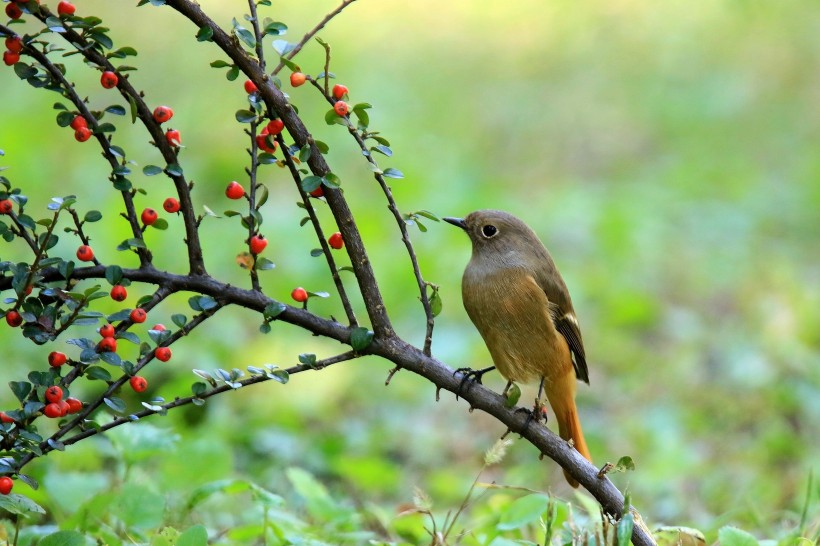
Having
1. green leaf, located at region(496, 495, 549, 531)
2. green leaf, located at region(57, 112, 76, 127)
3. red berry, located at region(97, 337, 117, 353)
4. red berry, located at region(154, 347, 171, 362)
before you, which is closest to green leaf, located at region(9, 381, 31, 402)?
red berry, located at region(97, 337, 117, 353)

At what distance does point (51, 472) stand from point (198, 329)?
2.09m

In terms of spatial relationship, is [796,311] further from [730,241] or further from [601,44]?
[601,44]

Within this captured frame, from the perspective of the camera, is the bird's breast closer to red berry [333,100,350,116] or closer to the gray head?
the gray head

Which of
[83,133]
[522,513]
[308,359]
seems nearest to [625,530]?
[522,513]

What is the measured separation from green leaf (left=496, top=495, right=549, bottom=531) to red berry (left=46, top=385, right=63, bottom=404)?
1401mm

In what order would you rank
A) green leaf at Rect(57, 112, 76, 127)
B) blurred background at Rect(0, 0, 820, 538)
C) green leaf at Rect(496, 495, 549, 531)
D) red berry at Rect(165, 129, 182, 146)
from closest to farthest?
1. green leaf at Rect(57, 112, 76, 127)
2. red berry at Rect(165, 129, 182, 146)
3. green leaf at Rect(496, 495, 549, 531)
4. blurred background at Rect(0, 0, 820, 538)

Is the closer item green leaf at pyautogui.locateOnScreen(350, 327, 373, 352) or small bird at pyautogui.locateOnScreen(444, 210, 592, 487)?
green leaf at pyautogui.locateOnScreen(350, 327, 373, 352)

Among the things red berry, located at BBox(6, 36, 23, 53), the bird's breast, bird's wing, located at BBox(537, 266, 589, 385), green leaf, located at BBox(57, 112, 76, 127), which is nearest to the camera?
red berry, located at BBox(6, 36, 23, 53)

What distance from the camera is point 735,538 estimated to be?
291 centimetres

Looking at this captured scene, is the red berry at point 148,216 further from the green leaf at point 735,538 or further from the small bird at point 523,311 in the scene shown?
the green leaf at point 735,538

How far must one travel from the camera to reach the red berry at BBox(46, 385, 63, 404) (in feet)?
8.48

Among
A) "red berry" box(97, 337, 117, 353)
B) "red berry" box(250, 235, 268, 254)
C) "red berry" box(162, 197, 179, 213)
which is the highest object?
"red berry" box(250, 235, 268, 254)

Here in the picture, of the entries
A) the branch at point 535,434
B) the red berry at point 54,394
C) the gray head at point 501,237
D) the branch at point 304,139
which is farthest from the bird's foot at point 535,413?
the red berry at point 54,394

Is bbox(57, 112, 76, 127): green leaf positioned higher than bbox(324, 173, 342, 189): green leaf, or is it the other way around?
bbox(324, 173, 342, 189): green leaf
